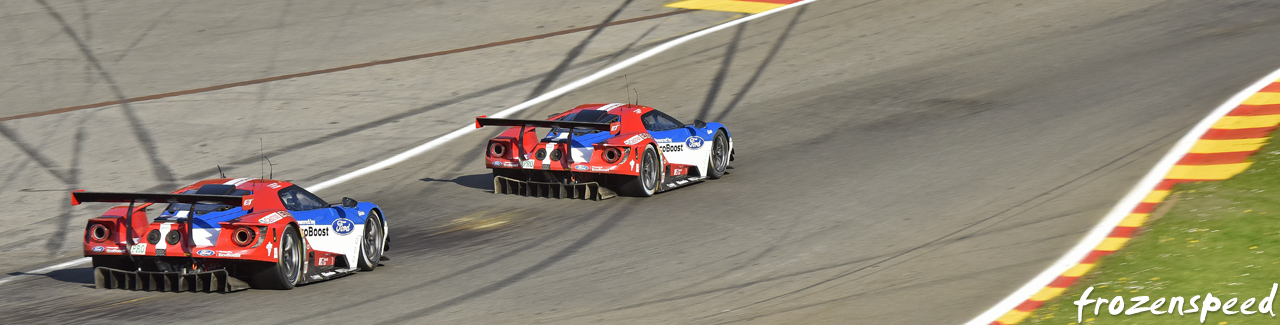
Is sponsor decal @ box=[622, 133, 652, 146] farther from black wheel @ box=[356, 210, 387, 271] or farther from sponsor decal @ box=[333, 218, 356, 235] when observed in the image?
sponsor decal @ box=[333, 218, 356, 235]

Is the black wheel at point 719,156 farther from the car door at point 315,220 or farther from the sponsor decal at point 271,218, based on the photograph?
the sponsor decal at point 271,218

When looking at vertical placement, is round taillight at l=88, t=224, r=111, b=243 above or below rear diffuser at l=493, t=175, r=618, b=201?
above

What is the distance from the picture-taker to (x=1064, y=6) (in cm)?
2559

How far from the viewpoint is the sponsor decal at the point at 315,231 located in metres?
11.4

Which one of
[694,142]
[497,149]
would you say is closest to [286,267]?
[497,149]

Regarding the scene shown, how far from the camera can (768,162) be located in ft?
56.3

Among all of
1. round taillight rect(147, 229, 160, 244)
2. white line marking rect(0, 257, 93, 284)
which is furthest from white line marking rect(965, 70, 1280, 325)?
white line marking rect(0, 257, 93, 284)

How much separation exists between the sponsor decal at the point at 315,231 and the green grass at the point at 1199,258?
606 cm

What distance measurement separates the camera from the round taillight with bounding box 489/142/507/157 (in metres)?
15.5

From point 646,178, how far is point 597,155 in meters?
0.70

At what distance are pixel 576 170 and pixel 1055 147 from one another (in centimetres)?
614

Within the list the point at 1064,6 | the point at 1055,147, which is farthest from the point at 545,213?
the point at 1064,6

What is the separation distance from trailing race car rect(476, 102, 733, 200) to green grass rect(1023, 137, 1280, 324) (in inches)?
228

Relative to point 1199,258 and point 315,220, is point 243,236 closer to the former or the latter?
point 315,220
